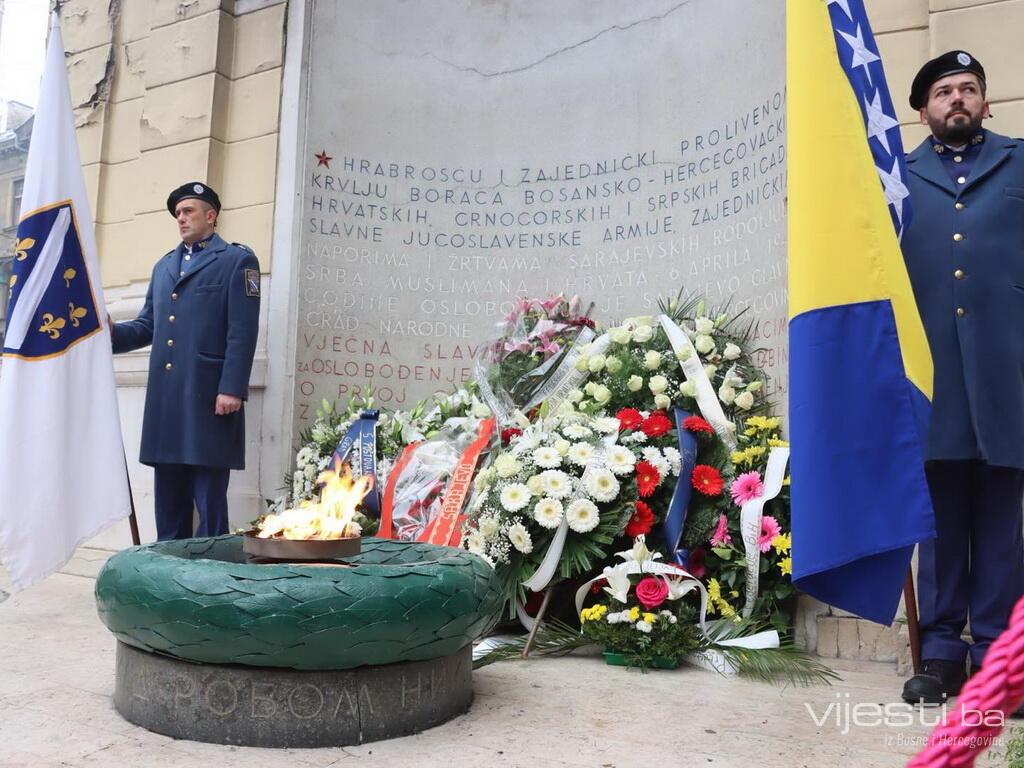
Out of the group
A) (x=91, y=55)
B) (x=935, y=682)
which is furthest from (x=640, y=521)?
(x=91, y=55)

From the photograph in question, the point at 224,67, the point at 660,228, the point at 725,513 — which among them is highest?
the point at 224,67

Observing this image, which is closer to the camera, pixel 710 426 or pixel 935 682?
pixel 935 682

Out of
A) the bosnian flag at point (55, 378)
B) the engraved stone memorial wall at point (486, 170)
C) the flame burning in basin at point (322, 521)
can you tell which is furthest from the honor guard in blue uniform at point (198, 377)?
the flame burning in basin at point (322, 521)

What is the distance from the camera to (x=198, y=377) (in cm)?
435

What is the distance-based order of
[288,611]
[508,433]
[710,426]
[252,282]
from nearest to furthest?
[288,611] < [710,426] < [508,433] < [252,282]

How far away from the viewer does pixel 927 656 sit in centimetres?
273

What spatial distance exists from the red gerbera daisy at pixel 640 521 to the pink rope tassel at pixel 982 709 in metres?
2.57

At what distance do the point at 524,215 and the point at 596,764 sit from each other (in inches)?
166

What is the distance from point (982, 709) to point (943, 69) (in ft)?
8.50

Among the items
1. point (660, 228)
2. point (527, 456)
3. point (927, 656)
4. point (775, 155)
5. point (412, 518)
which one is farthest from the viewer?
point (660, 228)

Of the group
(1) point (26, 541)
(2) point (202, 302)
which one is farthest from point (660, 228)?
(1) point (26, 541)

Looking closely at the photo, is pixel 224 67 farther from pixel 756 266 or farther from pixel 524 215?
pixel 756 266

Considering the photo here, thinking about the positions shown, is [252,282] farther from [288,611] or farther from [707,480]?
[288,611]

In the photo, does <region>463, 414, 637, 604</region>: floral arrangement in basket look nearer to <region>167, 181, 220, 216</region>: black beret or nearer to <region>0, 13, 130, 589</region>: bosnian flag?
<region>0, 13, 130, 589</region>: bosnian flag
